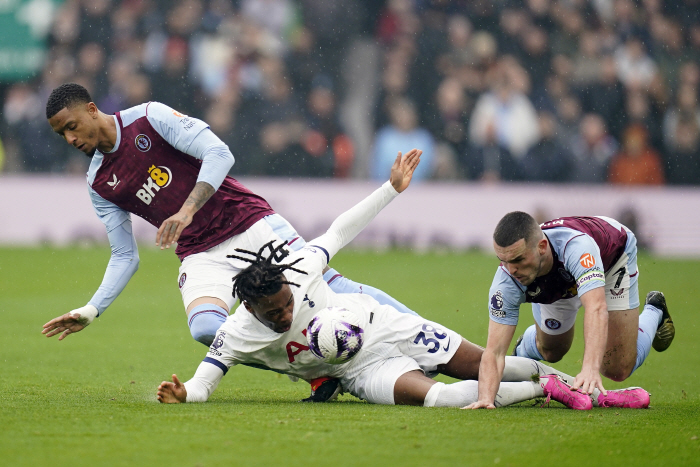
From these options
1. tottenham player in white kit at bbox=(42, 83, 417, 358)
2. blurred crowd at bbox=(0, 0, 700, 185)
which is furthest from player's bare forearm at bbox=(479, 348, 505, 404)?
blurred crowd at bbox=(0, 0, 700, 185)

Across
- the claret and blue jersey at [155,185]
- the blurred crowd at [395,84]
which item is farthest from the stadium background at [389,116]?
the claret and blue jersey at [155,185]

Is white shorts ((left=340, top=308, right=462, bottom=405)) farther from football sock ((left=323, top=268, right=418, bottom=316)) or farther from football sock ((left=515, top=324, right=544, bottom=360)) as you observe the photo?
football sock ((left=515, top=324, right=544, bottom=360))

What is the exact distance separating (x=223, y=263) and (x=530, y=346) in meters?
2.31

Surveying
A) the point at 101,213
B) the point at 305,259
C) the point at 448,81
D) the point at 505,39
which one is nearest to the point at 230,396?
the point at 305,259

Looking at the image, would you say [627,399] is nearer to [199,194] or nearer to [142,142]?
[199,194]

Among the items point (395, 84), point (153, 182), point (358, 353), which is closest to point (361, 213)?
point (358, 353)

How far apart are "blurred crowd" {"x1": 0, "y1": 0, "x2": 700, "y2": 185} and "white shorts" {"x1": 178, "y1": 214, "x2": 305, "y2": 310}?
8.40 meters

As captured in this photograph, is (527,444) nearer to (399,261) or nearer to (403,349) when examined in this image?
(403,349)

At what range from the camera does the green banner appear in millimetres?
16062

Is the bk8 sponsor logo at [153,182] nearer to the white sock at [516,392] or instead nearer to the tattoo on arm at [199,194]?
the tattoo on arm at [199,194]

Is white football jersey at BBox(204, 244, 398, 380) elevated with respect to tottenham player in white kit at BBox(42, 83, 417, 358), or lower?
lower

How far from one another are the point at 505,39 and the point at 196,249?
1150 cm

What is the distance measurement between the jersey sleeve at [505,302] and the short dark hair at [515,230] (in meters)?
0.39

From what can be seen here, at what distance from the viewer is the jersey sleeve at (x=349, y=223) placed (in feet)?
17.4
